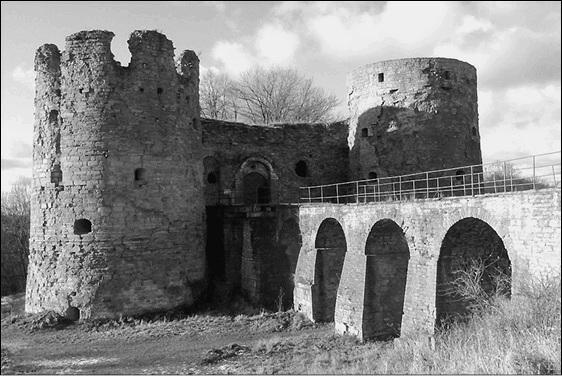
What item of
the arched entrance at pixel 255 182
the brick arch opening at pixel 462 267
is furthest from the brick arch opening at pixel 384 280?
the arched entrance at pixel 255 182

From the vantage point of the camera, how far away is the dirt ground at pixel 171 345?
12.7 m

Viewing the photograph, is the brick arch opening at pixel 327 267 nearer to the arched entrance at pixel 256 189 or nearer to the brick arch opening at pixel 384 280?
the brick arch opening at pixel 384 280

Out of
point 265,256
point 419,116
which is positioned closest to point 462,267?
point 265,256

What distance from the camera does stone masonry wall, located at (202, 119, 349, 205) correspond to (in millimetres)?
20969

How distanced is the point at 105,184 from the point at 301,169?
30.0 feet

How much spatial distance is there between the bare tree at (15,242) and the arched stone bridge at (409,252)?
1571cm

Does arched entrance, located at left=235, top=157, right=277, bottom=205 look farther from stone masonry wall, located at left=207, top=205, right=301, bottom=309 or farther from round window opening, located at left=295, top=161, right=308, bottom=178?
stone masonry wall, located at left=207, top=205, right=301, bottom=309

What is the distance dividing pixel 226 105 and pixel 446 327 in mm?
23769

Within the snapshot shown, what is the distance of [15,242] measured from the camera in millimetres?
29375

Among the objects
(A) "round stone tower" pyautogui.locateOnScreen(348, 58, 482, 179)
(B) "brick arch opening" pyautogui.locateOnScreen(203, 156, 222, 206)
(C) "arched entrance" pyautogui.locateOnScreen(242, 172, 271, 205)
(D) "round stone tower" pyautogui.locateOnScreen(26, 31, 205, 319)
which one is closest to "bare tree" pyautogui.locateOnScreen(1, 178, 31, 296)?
(D) "round stone tower" pyautogui.locateOnScreen(26, 31, 205, 319)

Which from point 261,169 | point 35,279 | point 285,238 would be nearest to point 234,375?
point 285,238

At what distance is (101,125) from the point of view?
16609mm

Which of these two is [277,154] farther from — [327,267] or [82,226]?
[82,226]

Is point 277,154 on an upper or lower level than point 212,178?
upper
